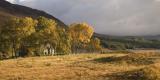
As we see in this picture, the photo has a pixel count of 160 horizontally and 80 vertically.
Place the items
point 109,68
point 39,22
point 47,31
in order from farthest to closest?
1. point 39,22
2. point 47,31
3. point 109,68

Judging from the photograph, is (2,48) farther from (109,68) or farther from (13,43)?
(109,68)

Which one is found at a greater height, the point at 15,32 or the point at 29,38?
the point at 15,32

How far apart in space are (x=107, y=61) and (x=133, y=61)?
6.49 meters

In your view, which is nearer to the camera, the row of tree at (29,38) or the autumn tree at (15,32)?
the autumn tree at (15,32)

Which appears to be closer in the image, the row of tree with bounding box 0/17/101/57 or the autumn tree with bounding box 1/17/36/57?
the autumn tree with bounding box 1/17/36/57

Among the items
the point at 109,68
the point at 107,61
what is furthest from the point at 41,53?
the point at 109,68

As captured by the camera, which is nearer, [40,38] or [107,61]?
[107,61]

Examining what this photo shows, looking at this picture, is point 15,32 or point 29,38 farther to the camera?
point 29,38

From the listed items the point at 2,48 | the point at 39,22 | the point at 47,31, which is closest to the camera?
the point at 2,48

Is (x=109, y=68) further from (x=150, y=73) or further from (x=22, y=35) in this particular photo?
(x=22, y=35)

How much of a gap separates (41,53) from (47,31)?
340 inches

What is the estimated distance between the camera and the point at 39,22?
16362 cm

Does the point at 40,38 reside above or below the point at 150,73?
above


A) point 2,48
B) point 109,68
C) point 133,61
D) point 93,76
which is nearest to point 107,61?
point 133,61
